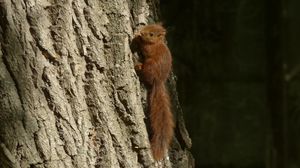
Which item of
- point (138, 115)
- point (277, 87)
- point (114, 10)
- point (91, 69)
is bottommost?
point (277, 87)

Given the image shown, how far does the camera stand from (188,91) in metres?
4.63

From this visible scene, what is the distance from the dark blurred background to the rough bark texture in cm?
284

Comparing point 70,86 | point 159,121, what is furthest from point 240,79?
point 70,86

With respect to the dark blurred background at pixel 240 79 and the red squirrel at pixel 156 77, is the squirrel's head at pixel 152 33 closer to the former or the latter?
the red squirrel at pixel 156 77

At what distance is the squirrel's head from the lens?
1.78 meters

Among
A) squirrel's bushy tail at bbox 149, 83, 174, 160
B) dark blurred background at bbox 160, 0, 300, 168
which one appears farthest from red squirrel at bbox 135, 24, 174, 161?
dark blurred background at bbox 160, 0, 300, 168

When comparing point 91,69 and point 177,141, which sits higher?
point 91,69

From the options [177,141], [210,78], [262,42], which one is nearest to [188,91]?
[210,78]

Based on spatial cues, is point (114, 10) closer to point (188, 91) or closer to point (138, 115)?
point (138, 115)

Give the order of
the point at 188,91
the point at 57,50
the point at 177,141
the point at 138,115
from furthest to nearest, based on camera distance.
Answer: the point at 188,91 → the point at 177,141 → the point at 138,115 → the point at 57,50

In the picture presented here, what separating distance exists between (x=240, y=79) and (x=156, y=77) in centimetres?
293

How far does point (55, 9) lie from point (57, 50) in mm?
86

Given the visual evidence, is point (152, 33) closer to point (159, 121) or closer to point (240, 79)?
point (159, 121)

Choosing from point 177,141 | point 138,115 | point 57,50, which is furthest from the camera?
point 177,141
